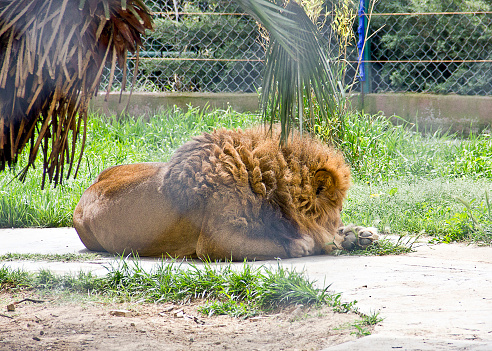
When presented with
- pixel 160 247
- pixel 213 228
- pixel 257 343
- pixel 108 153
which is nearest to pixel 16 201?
pixel 108 153

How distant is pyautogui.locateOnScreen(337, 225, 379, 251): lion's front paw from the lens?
3387 millimetres

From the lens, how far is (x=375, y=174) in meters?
5.85

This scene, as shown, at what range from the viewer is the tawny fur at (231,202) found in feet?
10.4

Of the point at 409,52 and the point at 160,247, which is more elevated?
the point at 409,52

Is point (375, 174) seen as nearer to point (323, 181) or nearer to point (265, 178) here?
point (323, 181)

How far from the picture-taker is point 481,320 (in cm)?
197

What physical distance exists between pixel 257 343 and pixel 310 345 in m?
0.21

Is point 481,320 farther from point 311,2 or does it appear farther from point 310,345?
point 311,2

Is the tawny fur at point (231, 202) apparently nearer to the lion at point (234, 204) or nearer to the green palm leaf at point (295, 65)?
the lion at point (234, 204)

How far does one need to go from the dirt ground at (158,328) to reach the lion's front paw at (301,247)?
980 millimetres

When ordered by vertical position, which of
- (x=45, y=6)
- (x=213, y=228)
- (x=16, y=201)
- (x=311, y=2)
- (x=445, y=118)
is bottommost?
(x=16, y=201)

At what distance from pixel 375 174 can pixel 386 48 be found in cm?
290

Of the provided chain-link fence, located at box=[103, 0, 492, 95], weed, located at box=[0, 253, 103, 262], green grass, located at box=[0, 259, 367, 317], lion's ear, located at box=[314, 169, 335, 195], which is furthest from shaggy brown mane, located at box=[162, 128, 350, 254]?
chain-link fence, located at box=[103, 0, 492, 95]

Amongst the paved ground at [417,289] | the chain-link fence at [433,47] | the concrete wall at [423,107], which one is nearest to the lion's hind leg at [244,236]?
the paved ground at [417,289]
